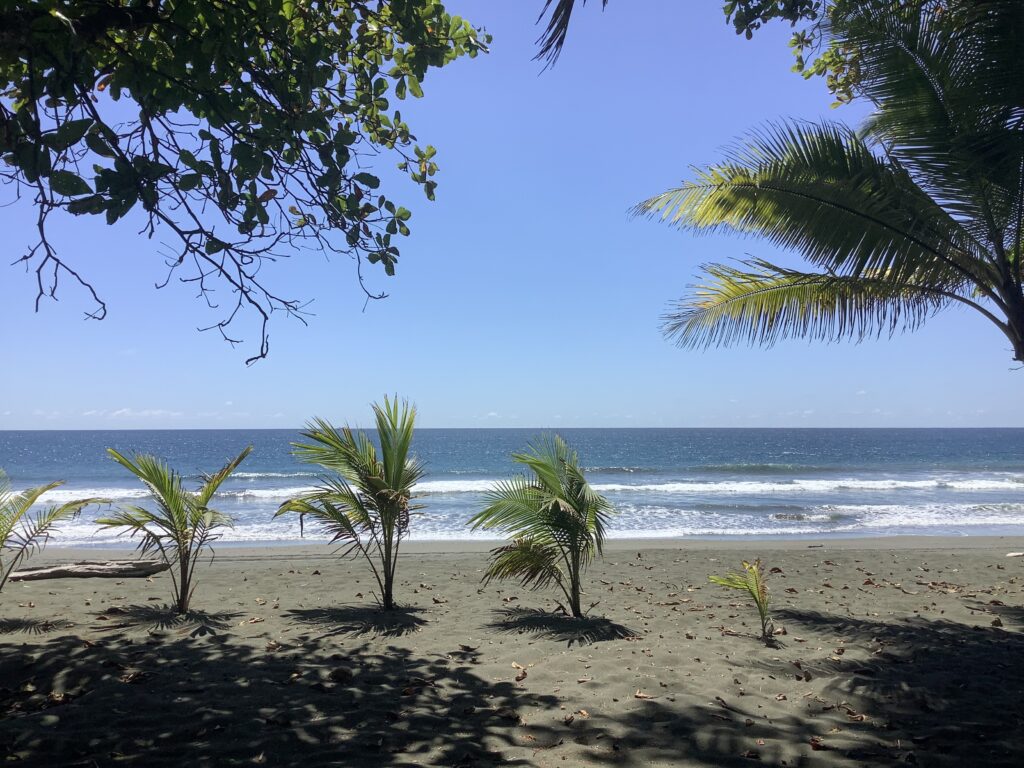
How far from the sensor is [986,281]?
4.82 m

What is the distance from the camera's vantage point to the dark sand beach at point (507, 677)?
10.1 feet

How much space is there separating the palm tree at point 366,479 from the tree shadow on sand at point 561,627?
1.17m

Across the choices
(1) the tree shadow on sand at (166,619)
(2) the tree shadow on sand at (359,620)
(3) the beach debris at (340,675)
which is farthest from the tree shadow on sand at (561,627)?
(1) the tree shadow on sand at (166,619)

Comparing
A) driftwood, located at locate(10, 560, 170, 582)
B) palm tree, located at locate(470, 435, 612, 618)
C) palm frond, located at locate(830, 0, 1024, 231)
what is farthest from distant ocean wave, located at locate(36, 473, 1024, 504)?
palm frond, located at locate(830, 0, 1024, 231)

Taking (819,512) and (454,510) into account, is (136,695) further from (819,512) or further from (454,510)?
(819,512)

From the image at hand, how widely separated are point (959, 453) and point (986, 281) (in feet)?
187

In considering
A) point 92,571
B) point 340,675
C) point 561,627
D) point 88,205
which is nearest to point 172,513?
point 340,675

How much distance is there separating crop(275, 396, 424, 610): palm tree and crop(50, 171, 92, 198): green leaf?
3272mm

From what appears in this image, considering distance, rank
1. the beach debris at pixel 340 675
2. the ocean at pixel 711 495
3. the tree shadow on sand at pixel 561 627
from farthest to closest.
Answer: the ocean at pixel 711 495 → the tree shadow on sand at pixel 561 627 → the beach debris at pixel 340 675

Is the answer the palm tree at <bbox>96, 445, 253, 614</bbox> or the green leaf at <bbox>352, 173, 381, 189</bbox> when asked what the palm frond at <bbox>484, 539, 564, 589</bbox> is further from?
the green leaf at <bbox>352, 173, 381, 189</bbox>

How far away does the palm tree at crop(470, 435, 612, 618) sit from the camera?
566 centimetres

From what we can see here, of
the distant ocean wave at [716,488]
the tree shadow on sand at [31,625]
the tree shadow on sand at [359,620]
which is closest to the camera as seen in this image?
the tree shadow on sand at [31,625]

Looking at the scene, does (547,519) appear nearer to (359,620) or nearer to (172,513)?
(359,620)

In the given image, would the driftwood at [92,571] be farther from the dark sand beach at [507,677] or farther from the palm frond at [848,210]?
the palm frond at [848,210]
